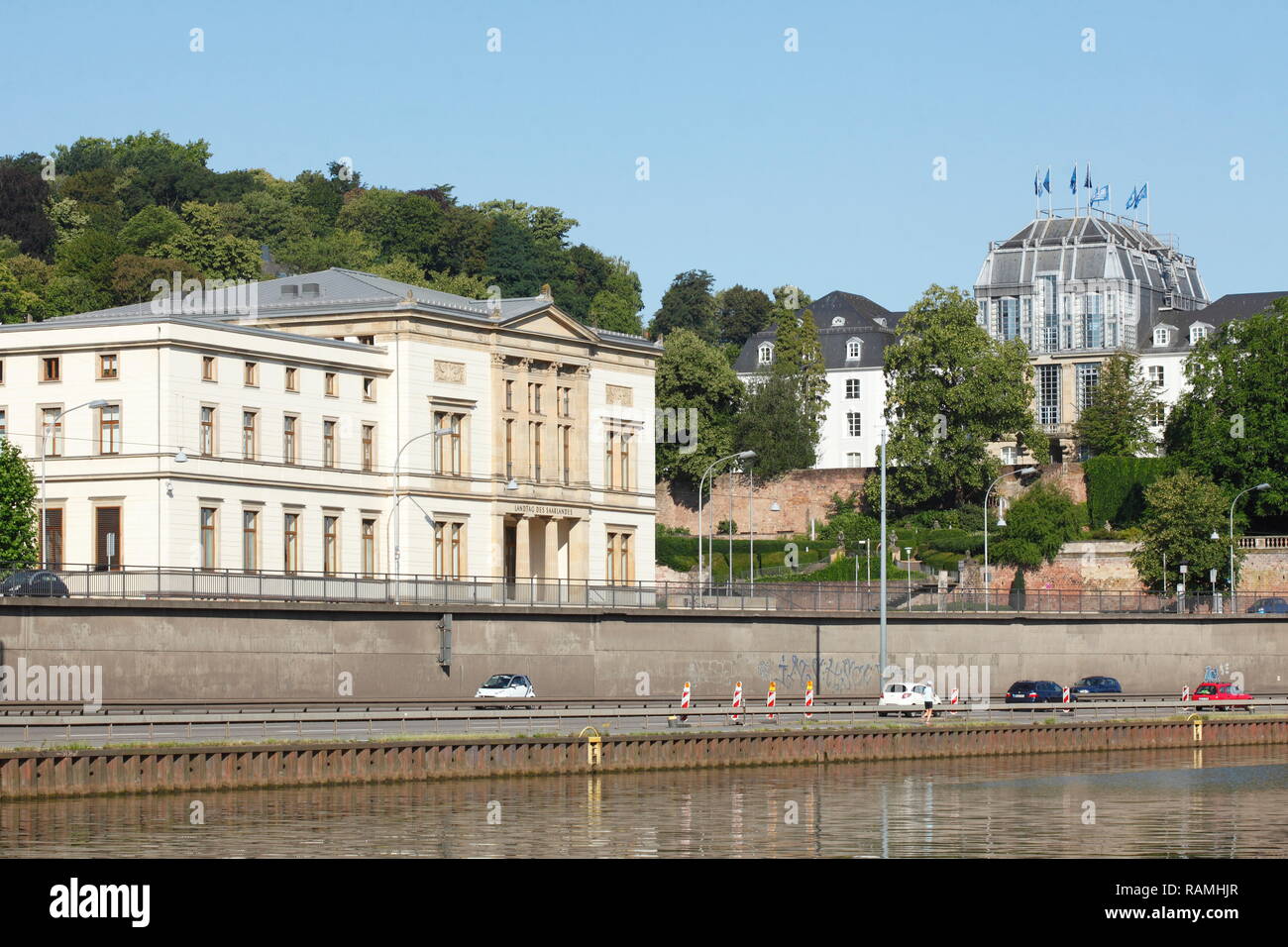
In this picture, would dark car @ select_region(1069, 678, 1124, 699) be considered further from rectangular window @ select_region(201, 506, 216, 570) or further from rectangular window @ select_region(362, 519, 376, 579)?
rectangular window @ select_region(201, 506, 216, 570)

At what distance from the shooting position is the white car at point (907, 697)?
7600 cm

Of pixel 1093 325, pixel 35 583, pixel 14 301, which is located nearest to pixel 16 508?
pixel 35 583

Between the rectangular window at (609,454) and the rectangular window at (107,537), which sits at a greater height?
the rectangular window at (609,454)

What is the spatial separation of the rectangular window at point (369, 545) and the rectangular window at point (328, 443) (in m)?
2.97

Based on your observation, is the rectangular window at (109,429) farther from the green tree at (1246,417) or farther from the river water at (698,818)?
the green tree at (1246,417)

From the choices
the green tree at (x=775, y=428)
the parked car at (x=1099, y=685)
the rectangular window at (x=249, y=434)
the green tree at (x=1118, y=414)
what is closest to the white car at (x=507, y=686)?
the rectangular window at (x=249, y=434)

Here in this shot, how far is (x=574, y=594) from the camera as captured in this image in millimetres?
91688

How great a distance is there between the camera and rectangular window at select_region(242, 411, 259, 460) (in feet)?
277

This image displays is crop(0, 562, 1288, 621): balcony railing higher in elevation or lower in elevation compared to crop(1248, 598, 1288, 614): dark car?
higher

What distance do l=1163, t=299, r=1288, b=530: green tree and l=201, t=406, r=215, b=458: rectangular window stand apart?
61.6 m

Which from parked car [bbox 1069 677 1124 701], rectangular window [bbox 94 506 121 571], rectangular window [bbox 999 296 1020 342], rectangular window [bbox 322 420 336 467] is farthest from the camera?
rectangular window [bbox 999 296 1020 342]

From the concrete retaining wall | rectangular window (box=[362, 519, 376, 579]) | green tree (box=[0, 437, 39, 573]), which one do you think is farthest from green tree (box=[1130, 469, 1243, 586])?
green tree (box=[0, 437, 39, 573])

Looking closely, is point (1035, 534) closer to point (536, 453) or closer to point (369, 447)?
point (536, 453)

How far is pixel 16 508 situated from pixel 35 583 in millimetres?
11924
